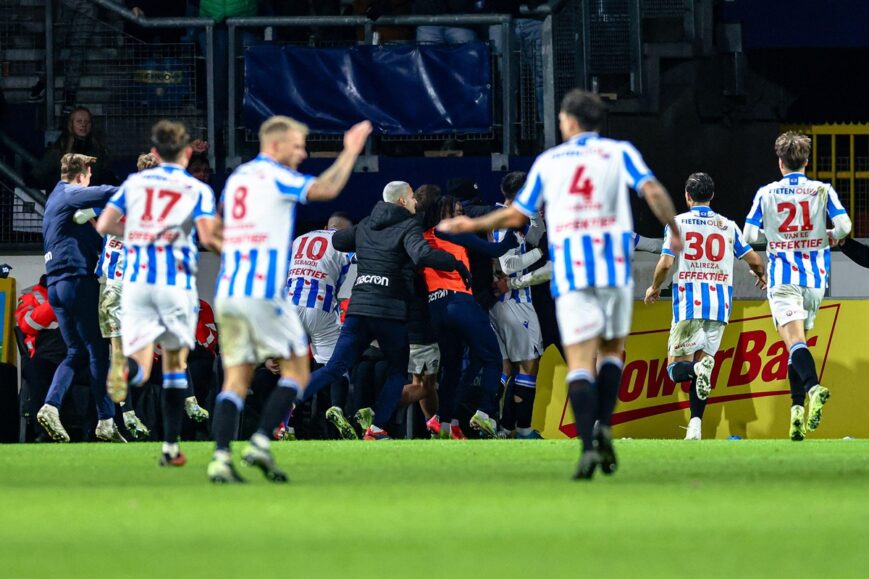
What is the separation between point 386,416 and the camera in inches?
570

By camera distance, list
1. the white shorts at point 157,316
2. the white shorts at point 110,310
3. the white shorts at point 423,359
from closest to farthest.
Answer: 1. the white shorts at point 157,316
2. the white shorts at point 110,310
3. the white shorts at point 423,359

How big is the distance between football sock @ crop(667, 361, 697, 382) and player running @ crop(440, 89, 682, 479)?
5.68 meters

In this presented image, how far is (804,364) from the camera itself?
44.0 ft

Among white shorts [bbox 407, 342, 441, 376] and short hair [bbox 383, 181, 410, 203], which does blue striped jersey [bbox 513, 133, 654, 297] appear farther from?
white shorts [bbox 407, 342, 441, 376]

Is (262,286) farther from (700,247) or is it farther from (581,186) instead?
(700,247)

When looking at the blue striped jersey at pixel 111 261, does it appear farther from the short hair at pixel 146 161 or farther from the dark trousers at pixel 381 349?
the dark trousers at pixel 381 349

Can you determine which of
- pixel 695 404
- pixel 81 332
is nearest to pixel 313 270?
pixel 81 332

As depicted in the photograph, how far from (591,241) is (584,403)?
0.83m

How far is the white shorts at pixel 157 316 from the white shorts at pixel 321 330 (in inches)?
201

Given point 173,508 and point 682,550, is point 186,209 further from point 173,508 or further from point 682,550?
point 682,550

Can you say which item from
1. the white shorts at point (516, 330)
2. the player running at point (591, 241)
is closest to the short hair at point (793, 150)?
the white shorts at point (516, 330)

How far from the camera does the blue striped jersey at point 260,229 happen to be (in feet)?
28.9

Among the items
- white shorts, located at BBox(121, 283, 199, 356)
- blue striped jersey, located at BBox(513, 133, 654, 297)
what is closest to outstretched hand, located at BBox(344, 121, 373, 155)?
blue striped jersey, located at BBox(513, 133, 654, 297)

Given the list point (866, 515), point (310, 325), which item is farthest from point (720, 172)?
point (866, 515)
